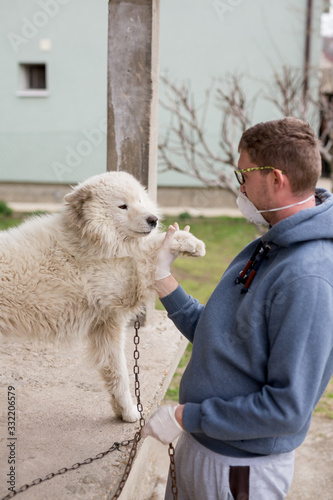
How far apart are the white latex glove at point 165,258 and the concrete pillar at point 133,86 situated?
177 cm

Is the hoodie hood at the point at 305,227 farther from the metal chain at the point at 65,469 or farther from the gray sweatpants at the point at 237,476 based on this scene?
the metal chain at the point at 65,469

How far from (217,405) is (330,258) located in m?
0.64

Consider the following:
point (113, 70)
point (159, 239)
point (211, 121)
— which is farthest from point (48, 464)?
point (211, 121)

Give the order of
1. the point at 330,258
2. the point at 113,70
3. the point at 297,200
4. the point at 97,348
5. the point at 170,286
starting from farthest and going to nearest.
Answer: the point at 113,70, the point at 97,348, the point at 170,286, the point at 297,200, the point at 330,258

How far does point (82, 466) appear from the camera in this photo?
8.59ft

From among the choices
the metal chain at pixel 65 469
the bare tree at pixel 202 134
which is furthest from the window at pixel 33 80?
the metal chain at pixel 65 469

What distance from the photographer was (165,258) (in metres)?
2.40

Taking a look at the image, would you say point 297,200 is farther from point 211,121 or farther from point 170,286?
point 211,121

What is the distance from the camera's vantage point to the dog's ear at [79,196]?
2.68 m

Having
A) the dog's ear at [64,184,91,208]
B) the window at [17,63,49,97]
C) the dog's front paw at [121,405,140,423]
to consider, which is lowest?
the dog's front paw at [121,405,140,423]

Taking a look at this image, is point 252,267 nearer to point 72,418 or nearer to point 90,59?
point 72,418

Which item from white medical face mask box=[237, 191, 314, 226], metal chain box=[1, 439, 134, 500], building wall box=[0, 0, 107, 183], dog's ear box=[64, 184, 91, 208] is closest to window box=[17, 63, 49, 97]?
building wall box=[0, 0, 107, 183]

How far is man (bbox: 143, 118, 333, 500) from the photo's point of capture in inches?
61.0

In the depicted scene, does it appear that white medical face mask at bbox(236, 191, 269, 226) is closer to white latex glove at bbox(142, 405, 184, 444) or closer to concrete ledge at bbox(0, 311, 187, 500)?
white latex glove at bbox(142, 405, 184, 444)
